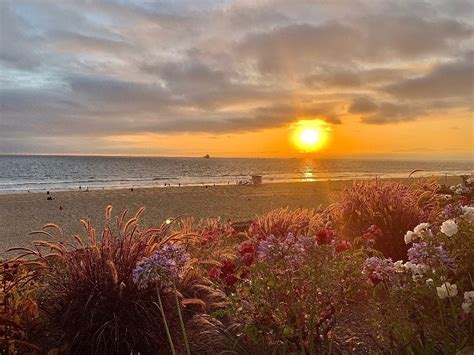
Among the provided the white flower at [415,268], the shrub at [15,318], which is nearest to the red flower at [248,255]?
the white flower at [415,268]

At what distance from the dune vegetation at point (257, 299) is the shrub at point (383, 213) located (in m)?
1.68

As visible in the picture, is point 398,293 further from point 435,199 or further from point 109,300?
point 435,199

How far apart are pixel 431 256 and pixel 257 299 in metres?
1.25

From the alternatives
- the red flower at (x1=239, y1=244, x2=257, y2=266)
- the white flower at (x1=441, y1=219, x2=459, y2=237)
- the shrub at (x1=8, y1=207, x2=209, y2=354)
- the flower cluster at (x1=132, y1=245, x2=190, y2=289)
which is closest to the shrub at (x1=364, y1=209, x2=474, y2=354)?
the white flower at (x1=441, y1=219, x2=459, y2=237)

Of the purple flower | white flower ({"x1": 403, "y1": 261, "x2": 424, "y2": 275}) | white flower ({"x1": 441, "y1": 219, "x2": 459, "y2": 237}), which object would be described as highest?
white flower ({"x1": 441, "y1": 219, "x2": 459, "y2": 237})

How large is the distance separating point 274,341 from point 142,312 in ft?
4.06

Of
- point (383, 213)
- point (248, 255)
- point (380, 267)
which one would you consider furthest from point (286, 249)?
point (383, 213)

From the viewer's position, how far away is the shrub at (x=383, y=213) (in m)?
6.89

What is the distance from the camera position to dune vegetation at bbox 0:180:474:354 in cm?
339

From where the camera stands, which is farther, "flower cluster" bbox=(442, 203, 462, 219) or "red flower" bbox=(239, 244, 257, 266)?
"red flower" bbox=(239, 244, 257, 266)

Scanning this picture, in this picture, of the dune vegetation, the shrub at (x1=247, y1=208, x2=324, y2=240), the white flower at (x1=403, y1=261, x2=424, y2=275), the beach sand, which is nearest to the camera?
the dune vegetation

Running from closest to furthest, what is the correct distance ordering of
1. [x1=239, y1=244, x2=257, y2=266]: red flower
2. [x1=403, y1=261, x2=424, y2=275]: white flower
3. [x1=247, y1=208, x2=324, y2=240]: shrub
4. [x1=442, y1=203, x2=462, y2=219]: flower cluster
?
[x1=403, y1=261, x2=424, y2=275]: white flower < [x1=442, y1=203, x2=462, y2=219]: flower cluster < [x1=239, y1=244, x2=257, y2=266]: red flower < [x1=247, y1=208, x2=324, y2=240]: shrub

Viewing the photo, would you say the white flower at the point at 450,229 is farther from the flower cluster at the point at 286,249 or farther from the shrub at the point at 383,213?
the shrub at the point at 383,213

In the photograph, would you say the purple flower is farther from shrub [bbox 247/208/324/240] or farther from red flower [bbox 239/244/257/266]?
shrub [bbox 247/208/324/240]
